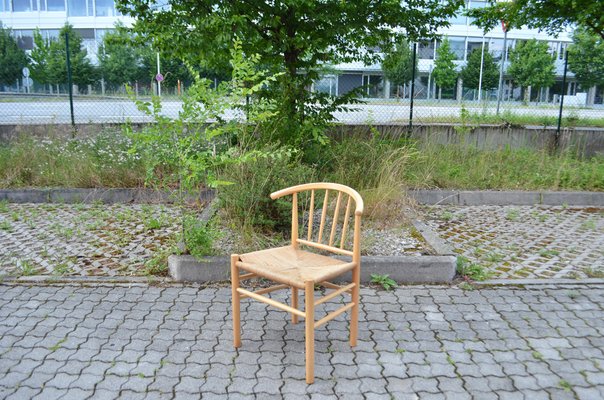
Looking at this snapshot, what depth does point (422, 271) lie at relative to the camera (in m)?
4.17

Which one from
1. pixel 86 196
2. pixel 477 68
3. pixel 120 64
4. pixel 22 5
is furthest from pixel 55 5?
pixel 86 196

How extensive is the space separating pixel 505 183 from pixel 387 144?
1.91 meters

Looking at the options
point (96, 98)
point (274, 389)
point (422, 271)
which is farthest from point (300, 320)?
point (96, 98)

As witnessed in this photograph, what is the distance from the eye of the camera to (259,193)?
182 inches

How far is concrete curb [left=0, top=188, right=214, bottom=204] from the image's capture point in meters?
6.73

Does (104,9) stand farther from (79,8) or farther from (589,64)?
(589,64)

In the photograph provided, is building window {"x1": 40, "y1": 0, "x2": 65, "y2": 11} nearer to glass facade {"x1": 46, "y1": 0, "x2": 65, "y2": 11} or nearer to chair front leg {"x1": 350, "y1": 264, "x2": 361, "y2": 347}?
glass facade {"x1": 46, "y1": 0, "x2": 65, "y2": 11}

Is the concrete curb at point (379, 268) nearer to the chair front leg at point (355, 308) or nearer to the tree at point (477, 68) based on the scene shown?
the chair front leg at point (355, 308)

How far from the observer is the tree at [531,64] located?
33062 mm

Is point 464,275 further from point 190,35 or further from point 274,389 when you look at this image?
point 190,35

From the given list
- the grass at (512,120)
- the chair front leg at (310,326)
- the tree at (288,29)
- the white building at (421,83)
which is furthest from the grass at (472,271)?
the grass at (512,120)

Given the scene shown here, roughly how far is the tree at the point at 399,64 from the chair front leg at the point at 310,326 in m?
5.73

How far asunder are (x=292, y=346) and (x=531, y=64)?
3675cm

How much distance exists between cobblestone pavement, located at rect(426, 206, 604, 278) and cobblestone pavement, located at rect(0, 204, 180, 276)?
329cm
